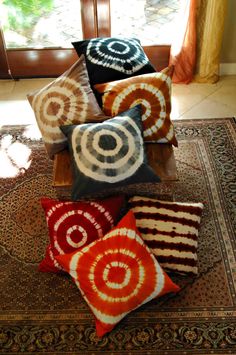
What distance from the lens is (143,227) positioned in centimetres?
185

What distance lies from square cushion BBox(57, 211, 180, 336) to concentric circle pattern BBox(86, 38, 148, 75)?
2.86ft

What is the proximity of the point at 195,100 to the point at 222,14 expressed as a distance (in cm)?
62

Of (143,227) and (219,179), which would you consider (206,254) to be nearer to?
(143,227)

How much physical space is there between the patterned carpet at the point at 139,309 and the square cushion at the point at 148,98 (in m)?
0.30

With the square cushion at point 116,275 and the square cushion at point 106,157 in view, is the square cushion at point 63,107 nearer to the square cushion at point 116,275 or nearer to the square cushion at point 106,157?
the square cushion at point 106,157

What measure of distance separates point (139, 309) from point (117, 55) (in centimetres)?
128

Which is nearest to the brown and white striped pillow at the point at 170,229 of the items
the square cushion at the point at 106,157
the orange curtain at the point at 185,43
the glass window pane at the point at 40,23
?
the square cushion at the point at 106,157

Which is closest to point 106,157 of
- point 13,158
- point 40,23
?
point 13,158

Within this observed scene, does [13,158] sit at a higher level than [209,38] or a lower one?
lower

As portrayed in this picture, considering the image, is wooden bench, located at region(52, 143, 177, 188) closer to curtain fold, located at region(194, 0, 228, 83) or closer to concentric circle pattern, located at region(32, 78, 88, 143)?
concentric circle pattern, located at region(32, 78, 88, 143)

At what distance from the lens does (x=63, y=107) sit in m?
1.92

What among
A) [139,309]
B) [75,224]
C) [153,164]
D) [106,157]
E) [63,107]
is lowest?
[139,309]

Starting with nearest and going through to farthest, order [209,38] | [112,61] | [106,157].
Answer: [106,157] < [112,61] < [209,38]

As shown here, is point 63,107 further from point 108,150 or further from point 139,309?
point 139,309
